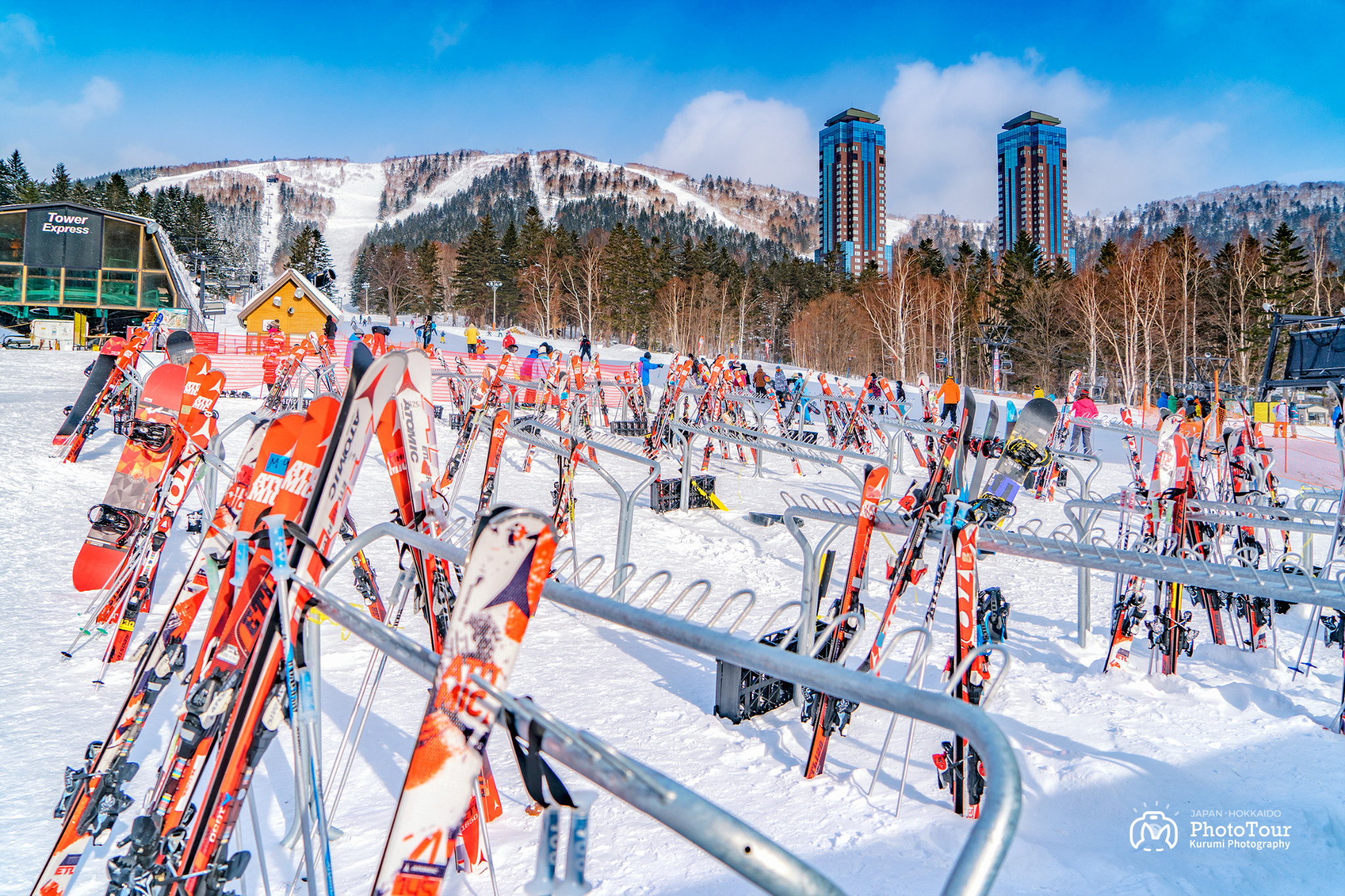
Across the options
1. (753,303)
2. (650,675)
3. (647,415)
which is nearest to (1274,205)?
(753,303)

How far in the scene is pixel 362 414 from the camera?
80.5 inches

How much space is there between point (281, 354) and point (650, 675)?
559 inches

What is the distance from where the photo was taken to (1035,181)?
402ft

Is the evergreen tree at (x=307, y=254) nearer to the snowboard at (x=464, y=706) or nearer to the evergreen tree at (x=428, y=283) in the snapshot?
the evergreen tree at (x=428, y=283)

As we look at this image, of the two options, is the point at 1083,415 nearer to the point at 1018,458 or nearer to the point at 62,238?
the point at 1018,458

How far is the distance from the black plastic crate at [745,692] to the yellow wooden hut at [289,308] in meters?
45.1

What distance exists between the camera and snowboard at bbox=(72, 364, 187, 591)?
4227 millimetres

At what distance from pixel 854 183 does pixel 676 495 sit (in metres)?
139

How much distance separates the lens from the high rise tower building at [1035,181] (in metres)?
122

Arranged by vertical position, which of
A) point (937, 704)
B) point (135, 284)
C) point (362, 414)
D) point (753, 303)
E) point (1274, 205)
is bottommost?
point (937, 704)

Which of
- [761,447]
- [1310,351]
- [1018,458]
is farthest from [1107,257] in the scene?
[1018,458]

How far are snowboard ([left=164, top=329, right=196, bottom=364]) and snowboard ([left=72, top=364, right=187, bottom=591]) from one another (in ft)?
1.08

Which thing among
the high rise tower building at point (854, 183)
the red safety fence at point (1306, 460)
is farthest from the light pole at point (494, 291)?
the high rise tower building at point (854, 183)

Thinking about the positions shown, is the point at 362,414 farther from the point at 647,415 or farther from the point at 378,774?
the point at 647,415
